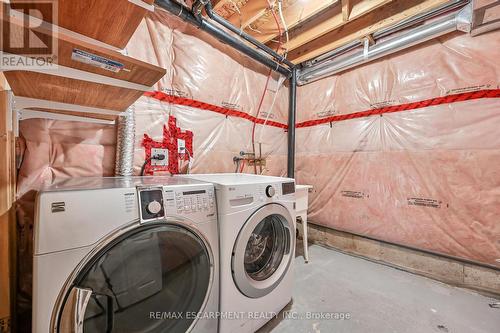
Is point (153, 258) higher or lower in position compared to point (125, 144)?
lower

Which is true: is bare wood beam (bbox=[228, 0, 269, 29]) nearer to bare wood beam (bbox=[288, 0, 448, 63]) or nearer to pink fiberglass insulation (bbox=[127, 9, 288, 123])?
pink fiberglass insulation (bbox=[127, 9, 288, 123])

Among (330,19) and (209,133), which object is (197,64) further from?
(330,19)

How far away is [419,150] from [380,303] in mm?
1366

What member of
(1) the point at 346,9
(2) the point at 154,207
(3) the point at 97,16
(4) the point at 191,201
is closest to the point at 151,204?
(2) the point at 154,207

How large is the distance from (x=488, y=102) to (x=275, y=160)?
6.32 feet

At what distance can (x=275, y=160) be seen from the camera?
269 cm

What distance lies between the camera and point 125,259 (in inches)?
30.4

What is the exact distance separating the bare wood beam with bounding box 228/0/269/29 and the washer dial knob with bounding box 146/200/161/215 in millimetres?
1943

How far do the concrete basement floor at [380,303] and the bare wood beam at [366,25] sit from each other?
230 cm

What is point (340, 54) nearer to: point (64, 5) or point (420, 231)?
point (420, 231)

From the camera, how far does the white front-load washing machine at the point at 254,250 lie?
103 centimetres

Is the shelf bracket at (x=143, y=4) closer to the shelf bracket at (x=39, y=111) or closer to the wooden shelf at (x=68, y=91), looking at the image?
the wooden shelf at (x=68, y=91)

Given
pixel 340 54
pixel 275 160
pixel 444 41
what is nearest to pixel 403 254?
pixel 275 160

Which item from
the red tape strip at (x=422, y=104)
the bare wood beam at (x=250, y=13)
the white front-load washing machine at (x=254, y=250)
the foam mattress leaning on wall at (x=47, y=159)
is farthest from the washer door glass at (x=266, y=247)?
the bare wood beam at (x=250, y=13)
